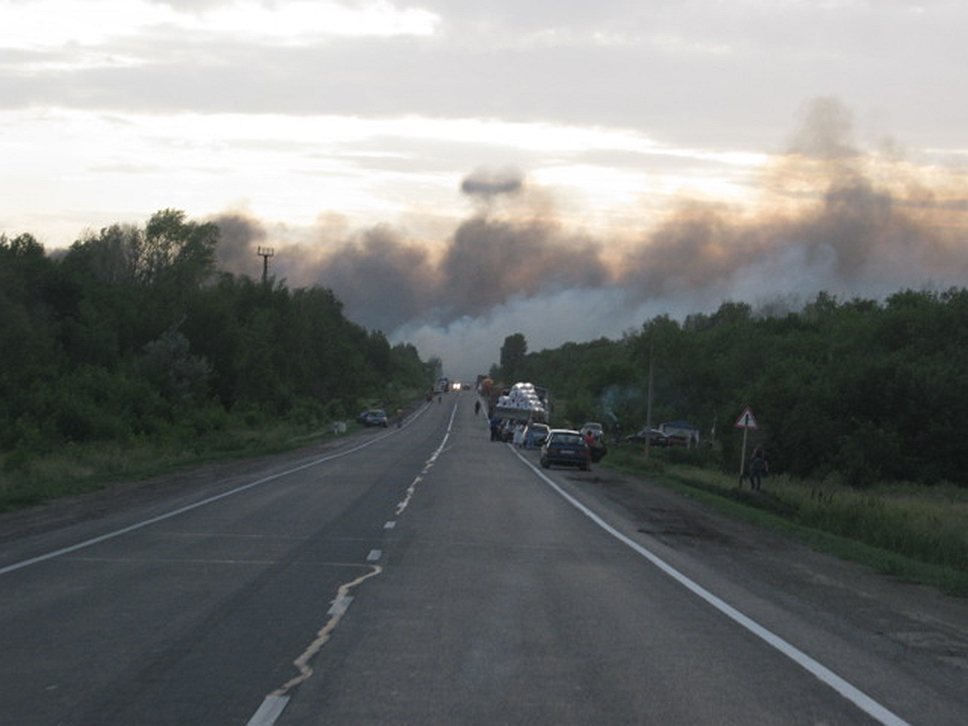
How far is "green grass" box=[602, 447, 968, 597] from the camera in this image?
21172mm

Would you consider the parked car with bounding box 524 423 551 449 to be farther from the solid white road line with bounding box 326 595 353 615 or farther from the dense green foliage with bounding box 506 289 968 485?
the solid white road line with bounding box 326 595 353 615

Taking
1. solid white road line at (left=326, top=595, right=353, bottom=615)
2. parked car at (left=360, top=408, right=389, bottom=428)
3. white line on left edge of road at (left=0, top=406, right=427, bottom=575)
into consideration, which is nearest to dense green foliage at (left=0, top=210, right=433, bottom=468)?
parked car at (left=360, top=408, right=389, bottom=428)

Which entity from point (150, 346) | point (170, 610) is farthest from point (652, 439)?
point (170, 610)

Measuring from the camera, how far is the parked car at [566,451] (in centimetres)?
5391

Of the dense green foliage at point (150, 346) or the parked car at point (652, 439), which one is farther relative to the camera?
the parked car at point (652, 439)

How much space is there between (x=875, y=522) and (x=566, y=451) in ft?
77.9

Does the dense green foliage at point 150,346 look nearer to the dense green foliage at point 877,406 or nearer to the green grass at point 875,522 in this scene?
the green grass at point 875,522

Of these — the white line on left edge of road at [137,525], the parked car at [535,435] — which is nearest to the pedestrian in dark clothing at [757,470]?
the white line on left edge of road at [137,525]

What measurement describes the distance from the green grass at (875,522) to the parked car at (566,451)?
225cm

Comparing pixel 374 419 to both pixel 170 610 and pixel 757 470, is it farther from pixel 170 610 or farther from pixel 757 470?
pixel 170 610

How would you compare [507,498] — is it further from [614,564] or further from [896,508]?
[614,564]

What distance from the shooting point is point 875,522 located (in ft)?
101

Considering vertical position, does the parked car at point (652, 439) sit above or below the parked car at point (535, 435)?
below

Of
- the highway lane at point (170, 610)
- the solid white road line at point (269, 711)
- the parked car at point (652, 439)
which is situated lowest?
the parked car at point (652, 439)
